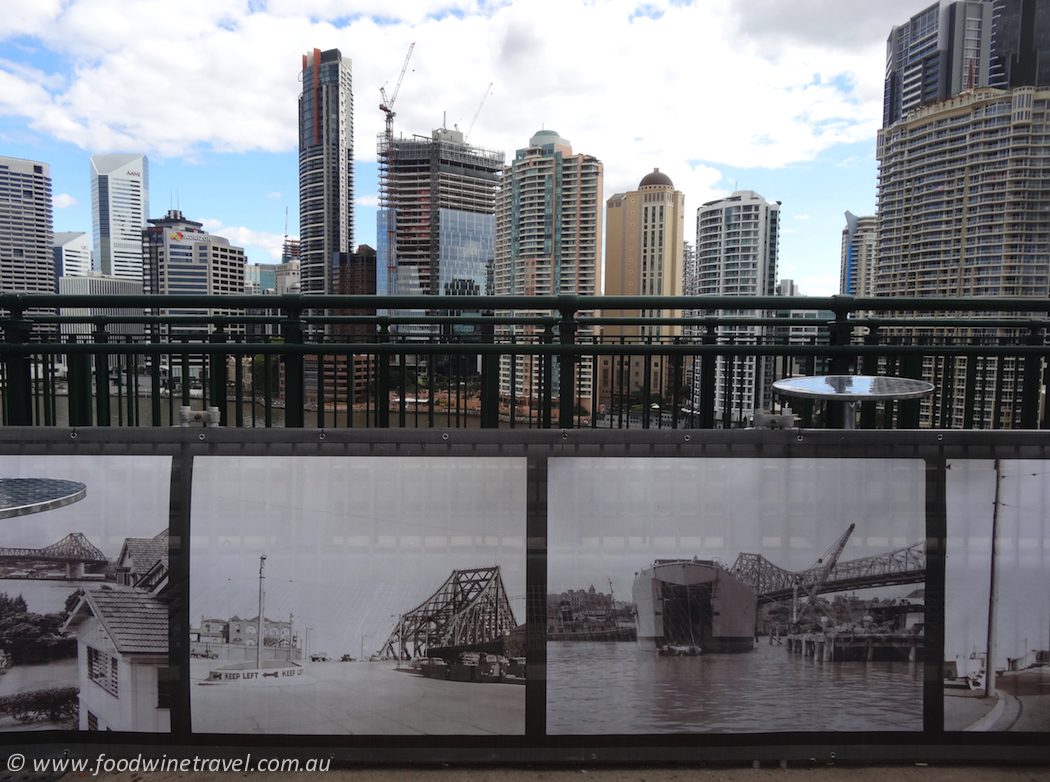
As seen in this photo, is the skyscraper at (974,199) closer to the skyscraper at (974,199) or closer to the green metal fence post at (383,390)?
the skyscraper at (974,199)

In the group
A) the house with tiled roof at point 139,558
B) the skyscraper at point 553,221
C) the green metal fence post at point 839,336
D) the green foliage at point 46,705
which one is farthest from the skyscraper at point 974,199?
the green foliage at point 46,705

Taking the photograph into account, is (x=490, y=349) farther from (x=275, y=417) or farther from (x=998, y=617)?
(x=998, y=617)

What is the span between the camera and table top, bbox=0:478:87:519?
2697 millimetres

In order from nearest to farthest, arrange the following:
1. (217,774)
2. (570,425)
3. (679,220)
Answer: (217,774) < (570,425) < (679,220)

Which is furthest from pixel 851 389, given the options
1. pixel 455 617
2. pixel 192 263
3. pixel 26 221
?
pixel 26 221

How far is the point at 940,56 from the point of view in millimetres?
75875

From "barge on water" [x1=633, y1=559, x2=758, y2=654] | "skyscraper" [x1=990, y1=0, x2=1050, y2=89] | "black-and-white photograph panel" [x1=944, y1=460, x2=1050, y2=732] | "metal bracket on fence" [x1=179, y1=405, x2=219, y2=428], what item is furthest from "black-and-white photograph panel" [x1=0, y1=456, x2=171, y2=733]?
"skyscraper" [x1=990, y1=0, x2=1050, y2=89]

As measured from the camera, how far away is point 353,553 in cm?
284

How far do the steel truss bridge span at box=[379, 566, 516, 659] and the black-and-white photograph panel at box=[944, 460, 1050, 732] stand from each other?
6.70 ft

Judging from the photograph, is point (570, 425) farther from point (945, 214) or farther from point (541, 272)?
point (541, 272)

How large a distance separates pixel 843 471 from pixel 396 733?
2.39 meters

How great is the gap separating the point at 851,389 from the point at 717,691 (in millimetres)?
1579

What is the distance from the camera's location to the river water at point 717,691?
9.25ft

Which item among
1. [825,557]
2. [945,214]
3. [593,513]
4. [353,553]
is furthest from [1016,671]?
[945,214]
